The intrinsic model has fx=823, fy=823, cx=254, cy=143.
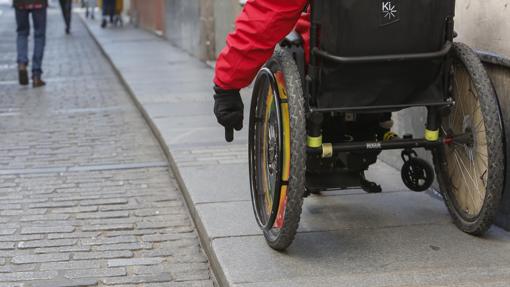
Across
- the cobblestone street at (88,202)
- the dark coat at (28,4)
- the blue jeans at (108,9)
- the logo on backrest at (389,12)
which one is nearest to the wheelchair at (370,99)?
the logo on backrest at (389,12)

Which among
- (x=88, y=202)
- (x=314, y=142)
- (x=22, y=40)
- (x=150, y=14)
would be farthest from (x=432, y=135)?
(x=150, y=14)

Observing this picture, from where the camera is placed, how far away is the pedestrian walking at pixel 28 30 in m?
10.8

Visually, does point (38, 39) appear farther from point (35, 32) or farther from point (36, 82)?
point (36, 82)

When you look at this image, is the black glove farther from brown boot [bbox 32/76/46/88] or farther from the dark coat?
brown boot [bbox 32/76/46/88]

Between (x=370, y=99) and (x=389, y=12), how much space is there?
0.40m

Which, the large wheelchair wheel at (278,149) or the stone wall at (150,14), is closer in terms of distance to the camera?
the large wheelchair wheel at (278,149)

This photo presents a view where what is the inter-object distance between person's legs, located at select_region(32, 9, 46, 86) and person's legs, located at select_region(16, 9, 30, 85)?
14 centimetres

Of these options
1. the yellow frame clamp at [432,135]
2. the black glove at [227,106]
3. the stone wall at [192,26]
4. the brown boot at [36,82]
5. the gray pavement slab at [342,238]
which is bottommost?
the brown boot at [36,82]

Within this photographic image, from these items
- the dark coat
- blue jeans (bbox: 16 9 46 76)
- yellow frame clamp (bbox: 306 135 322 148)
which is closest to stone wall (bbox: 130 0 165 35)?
blue jeans (bbox: 16 9 46 76)

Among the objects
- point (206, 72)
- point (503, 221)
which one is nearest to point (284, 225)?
point (503, 221)

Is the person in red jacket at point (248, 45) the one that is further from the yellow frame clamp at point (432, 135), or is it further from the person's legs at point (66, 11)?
the person's legs at point (66, 11)

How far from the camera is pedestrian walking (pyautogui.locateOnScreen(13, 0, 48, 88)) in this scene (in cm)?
1083

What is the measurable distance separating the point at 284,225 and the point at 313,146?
14.8 inches

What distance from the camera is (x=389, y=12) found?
3.46 m
